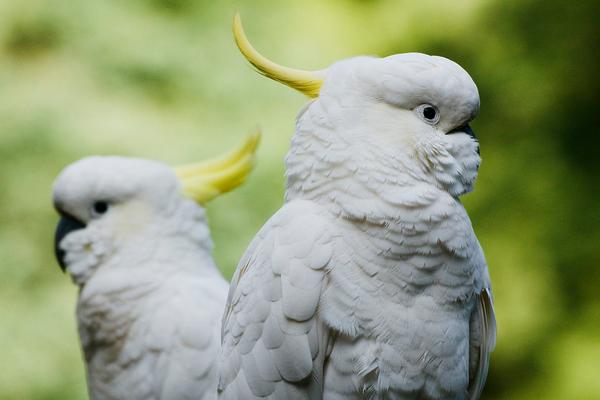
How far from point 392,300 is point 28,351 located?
2482 mm

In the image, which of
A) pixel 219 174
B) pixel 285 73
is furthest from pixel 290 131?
pixel 285 73

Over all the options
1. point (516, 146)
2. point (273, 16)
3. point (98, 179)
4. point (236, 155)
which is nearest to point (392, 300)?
point (236, 155)

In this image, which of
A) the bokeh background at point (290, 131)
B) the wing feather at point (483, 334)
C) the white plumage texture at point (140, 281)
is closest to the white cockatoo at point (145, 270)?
the white plumage texture at point (140, 281)

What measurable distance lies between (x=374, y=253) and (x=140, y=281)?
0.76m

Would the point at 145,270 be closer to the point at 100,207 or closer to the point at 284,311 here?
the point at 100,207

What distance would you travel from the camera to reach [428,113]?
4.05 ft

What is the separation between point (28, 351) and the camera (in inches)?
127

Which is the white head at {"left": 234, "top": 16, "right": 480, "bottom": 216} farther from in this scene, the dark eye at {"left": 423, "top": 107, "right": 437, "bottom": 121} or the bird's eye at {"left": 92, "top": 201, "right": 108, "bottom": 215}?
the bird's eye at {"left": 92, "top": 201, "right": 108, "bottom": 215}

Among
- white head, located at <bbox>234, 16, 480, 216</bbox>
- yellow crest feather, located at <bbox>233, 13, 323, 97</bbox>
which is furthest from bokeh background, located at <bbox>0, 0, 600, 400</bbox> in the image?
white head, located at <bbox>234, 16, 480, 216</bbox>

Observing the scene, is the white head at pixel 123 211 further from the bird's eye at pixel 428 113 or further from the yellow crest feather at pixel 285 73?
the bird's eye at pixel 428 113

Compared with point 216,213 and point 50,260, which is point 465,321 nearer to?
point 216,213

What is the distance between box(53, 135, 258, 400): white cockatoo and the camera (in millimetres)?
1700

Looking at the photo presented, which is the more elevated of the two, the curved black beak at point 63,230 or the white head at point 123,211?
the white head at point 123,211

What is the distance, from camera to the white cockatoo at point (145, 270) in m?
1.70
